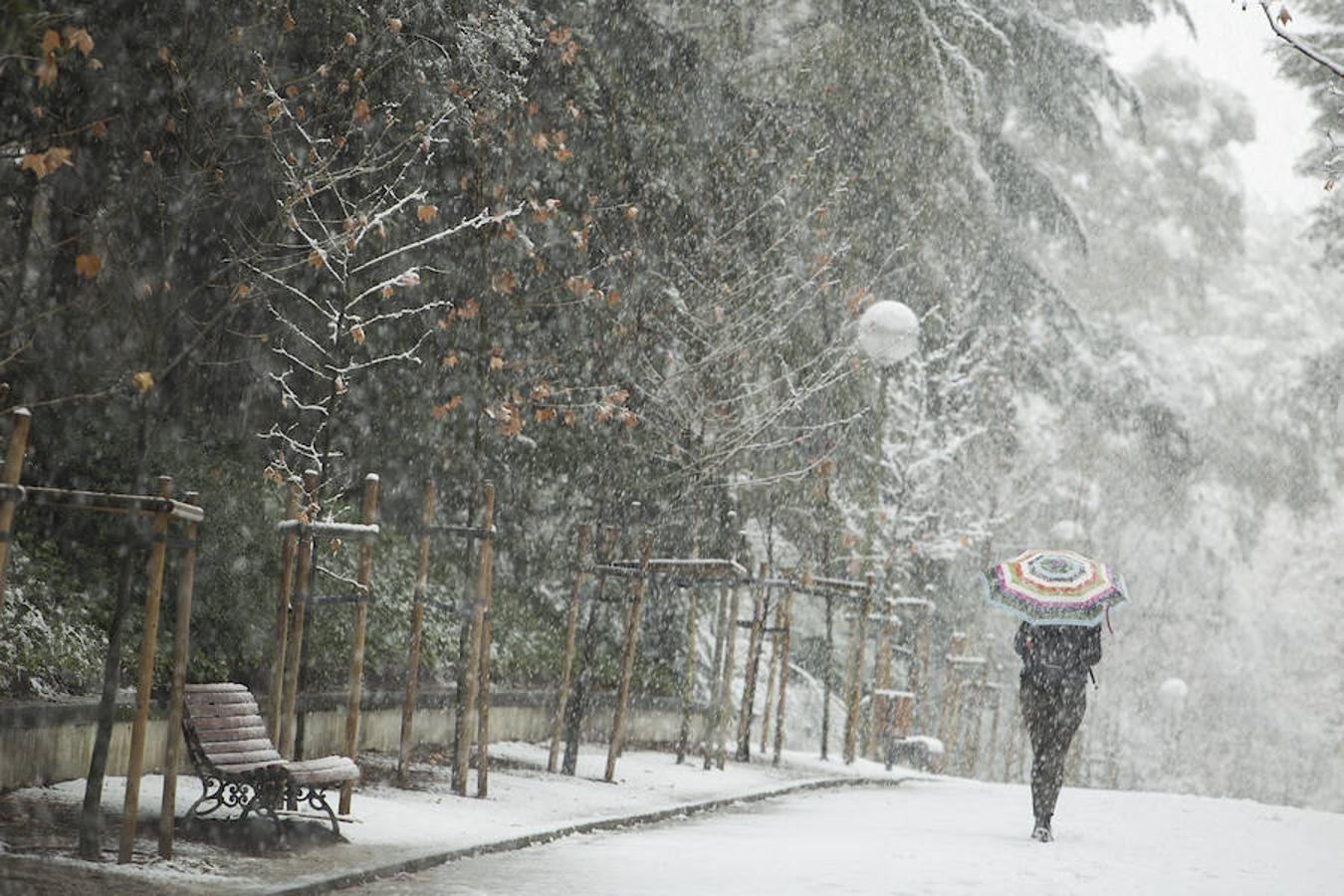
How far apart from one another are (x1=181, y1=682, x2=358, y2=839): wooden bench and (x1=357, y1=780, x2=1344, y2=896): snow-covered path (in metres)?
0.91

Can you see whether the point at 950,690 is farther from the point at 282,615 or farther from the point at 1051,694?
the point at 282,615

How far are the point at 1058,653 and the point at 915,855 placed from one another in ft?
8.73

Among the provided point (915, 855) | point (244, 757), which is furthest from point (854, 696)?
point (244, 757)

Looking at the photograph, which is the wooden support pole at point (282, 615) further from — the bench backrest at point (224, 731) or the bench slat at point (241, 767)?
the bench slat at point (241, 767)

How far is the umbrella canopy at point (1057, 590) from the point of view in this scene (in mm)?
14344

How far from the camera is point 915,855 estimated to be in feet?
41.5

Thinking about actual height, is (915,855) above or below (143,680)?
below

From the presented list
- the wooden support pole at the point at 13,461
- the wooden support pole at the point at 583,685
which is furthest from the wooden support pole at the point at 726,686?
the wooden support pole at the point at 13,461

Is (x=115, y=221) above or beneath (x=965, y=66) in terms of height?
beneath

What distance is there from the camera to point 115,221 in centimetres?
1350

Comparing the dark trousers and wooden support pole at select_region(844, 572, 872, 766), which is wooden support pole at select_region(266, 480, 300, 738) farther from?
wooden support pole at select_region(844, 572, 872, 766)

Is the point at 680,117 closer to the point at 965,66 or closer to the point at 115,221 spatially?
the point at 965,66

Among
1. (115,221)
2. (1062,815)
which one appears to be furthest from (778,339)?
(115,221)

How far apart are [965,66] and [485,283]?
7.93 m
